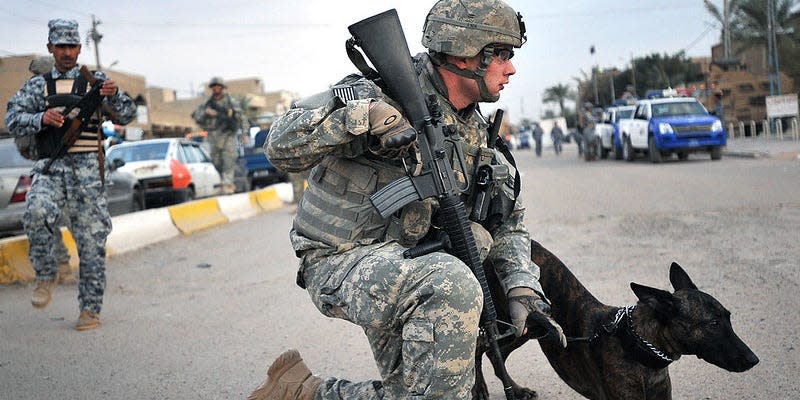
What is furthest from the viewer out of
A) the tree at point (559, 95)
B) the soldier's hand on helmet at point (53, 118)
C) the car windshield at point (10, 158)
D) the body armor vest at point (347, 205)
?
the tree at point (559, 95)

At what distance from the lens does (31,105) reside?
6.14m

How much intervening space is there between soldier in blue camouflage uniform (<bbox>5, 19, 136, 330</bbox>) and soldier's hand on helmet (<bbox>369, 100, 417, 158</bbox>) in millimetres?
3815

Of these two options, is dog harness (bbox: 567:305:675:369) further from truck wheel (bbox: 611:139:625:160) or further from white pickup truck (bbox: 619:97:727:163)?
truck wheel (bbox: 611:139:625:160)

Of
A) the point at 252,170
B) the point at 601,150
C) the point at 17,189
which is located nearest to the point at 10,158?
the point at 17,189

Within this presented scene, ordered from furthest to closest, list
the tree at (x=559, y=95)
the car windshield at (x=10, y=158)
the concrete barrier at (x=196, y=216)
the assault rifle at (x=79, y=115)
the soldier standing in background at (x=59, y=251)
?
the tree at (x=559, y=95) < the concrete barrier at (x=196, y=216) < the car windshield at (x=10, y=158) < the soldier standing in background at (x=59, y=251) < the assault rifle at (x=79, y=115)

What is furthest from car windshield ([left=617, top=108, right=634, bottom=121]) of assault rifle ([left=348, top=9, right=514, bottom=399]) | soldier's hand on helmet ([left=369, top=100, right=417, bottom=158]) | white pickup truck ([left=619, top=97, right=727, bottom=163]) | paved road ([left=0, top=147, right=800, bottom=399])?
soldier's hand on helmet ([left=369, top=100, right=417, bottom=158])

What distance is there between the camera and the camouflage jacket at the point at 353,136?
2941 mm

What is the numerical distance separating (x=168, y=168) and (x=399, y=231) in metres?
12.8

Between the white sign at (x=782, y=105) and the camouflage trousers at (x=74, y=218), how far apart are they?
2495cm

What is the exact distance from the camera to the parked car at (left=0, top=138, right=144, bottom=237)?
9711 mm

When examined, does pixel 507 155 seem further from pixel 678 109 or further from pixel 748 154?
pixel 748 154

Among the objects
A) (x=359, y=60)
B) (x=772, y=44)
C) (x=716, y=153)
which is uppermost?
(x=772, y=44)

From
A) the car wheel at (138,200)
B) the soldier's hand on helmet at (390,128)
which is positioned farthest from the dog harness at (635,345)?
the car wheel at (138,200)

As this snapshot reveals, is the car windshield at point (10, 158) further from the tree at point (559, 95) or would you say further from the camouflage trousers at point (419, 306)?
the tree at point (559, 95)
